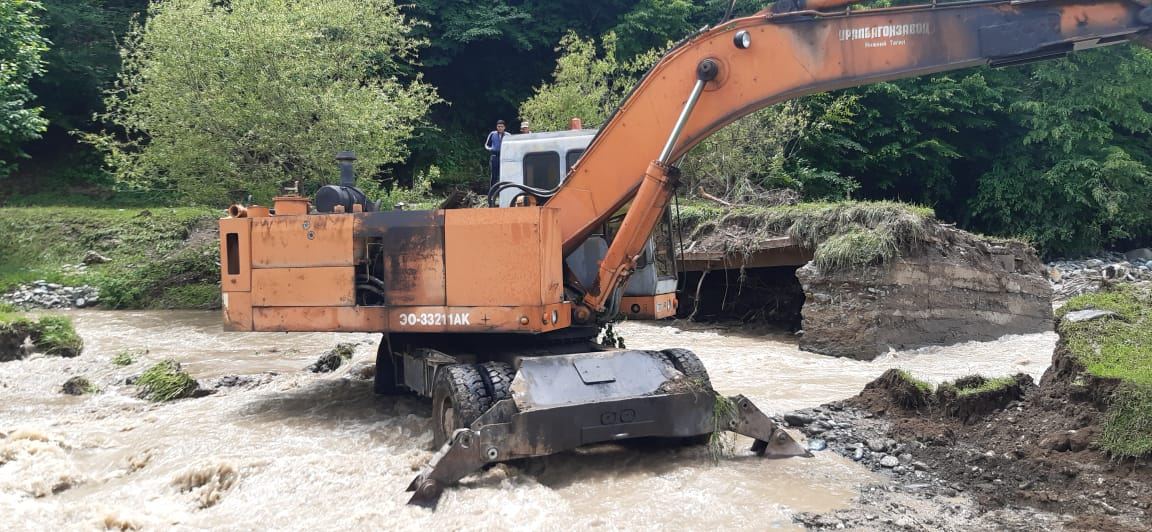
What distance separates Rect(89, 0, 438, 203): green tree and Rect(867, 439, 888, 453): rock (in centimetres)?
1329

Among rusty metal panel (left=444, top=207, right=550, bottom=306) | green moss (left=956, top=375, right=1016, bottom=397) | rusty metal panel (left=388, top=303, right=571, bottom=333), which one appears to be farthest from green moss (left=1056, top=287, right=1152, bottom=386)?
rusty metal panel (left=444, top=207, right=550, bottom=306)

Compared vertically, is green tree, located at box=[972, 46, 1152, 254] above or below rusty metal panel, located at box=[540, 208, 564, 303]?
above

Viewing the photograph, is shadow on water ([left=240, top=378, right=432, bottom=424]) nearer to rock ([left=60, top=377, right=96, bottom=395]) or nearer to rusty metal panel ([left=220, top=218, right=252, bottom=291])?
rusty metal panel ([left=220, top=218, right=252, bottom=291])

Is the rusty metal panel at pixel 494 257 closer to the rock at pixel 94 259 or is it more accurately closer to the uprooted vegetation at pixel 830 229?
the uprooted vegetation at pixel 830 229

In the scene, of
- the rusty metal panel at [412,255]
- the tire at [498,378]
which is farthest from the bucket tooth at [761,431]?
the rusty metal panel at [412,255]

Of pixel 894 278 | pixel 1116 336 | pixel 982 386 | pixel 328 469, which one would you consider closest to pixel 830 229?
pixel 894 278

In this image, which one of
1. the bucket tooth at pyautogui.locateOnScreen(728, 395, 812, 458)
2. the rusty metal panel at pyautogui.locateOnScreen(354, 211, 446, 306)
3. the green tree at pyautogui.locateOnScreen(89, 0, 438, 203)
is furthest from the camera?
the green tree at pyautogui.locateOnScreen(89, 0, 438, 203)

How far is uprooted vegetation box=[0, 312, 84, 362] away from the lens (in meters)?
12.3

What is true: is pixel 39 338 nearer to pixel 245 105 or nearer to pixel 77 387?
pixel 77 387

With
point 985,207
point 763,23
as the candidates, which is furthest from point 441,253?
point 985,207

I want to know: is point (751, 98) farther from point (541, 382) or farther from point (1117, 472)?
point (1117, 472)

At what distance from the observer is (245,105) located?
17.8 meters

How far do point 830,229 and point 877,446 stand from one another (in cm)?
718

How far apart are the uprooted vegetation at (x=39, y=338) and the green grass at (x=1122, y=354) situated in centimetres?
1278
